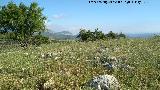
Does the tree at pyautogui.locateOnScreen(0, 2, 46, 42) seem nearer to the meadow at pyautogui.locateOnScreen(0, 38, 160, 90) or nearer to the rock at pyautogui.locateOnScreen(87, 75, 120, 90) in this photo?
the meadow at pyautogui.locateOnScreen(0, 38, 160, 90)

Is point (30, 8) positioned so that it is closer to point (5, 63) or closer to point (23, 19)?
point (23, 19)

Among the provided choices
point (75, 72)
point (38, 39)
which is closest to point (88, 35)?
point (38, 39)

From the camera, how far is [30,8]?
238 feet

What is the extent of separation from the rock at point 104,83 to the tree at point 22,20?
176 feet

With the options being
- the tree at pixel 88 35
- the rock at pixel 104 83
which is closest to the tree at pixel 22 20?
the tree at pixel 88 35

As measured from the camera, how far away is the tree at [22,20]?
69875mm

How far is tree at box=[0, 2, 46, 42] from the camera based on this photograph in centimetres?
6988

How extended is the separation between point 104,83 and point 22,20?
54.9 metres

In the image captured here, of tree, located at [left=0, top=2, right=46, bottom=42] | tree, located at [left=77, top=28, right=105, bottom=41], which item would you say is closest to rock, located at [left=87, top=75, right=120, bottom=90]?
tree, located at [left=0, top=2, right=46, bottom=42]

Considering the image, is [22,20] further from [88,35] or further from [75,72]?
[75,72]

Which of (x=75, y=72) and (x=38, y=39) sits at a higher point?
(x=75, y=72)

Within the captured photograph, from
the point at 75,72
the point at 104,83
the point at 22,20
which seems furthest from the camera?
the point at 22,20

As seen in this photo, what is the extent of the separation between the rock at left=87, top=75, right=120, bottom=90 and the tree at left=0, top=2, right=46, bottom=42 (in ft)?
176

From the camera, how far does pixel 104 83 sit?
17078 mm
